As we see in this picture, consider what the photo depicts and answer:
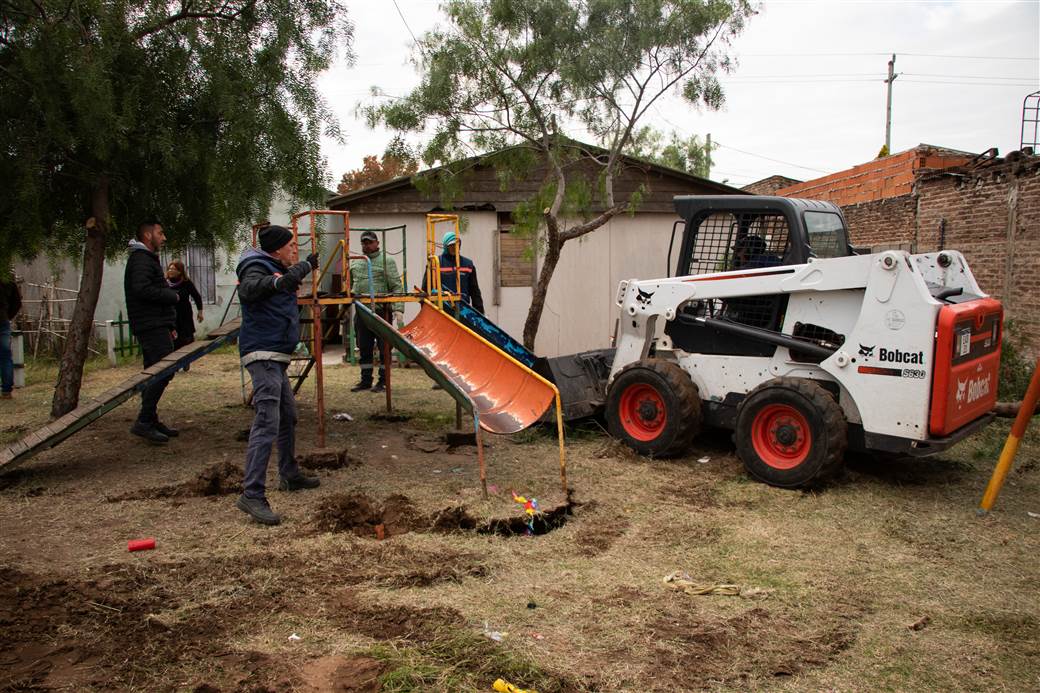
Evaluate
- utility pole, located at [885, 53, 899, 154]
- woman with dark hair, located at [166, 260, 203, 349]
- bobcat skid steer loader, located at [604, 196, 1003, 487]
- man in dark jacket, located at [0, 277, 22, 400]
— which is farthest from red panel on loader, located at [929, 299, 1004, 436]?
utility pole, located at [885, 53, 899, 154]

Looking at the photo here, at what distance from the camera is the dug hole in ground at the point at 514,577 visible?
3471 millimetres

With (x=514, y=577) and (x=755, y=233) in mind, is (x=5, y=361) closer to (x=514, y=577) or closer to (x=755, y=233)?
(x=514, y=577)

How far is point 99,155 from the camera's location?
6.62 metres

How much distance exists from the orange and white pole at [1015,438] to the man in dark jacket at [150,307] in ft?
22.7

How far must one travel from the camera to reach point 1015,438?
5582mm

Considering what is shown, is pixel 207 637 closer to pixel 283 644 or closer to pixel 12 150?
pixel 283 644

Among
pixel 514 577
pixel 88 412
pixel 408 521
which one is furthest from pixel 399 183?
pixel 514 577

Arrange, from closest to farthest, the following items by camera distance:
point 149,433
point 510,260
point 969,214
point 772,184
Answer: point 149,433
point 969,214
point 510,260
point 772,184

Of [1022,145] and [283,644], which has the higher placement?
[1022,145]

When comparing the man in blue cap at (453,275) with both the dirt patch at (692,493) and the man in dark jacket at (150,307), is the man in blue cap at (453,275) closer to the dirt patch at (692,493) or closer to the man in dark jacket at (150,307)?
the man in dark jacket at (150,307)

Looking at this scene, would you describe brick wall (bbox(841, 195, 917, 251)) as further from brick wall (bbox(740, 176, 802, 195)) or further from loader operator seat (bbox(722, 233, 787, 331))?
brick wall (bbox(740, 176, 802, 195))

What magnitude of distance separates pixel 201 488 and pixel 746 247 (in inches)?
199

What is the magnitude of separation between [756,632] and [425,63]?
8.66 metres

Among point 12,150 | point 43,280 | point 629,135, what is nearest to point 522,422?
point 12,150
